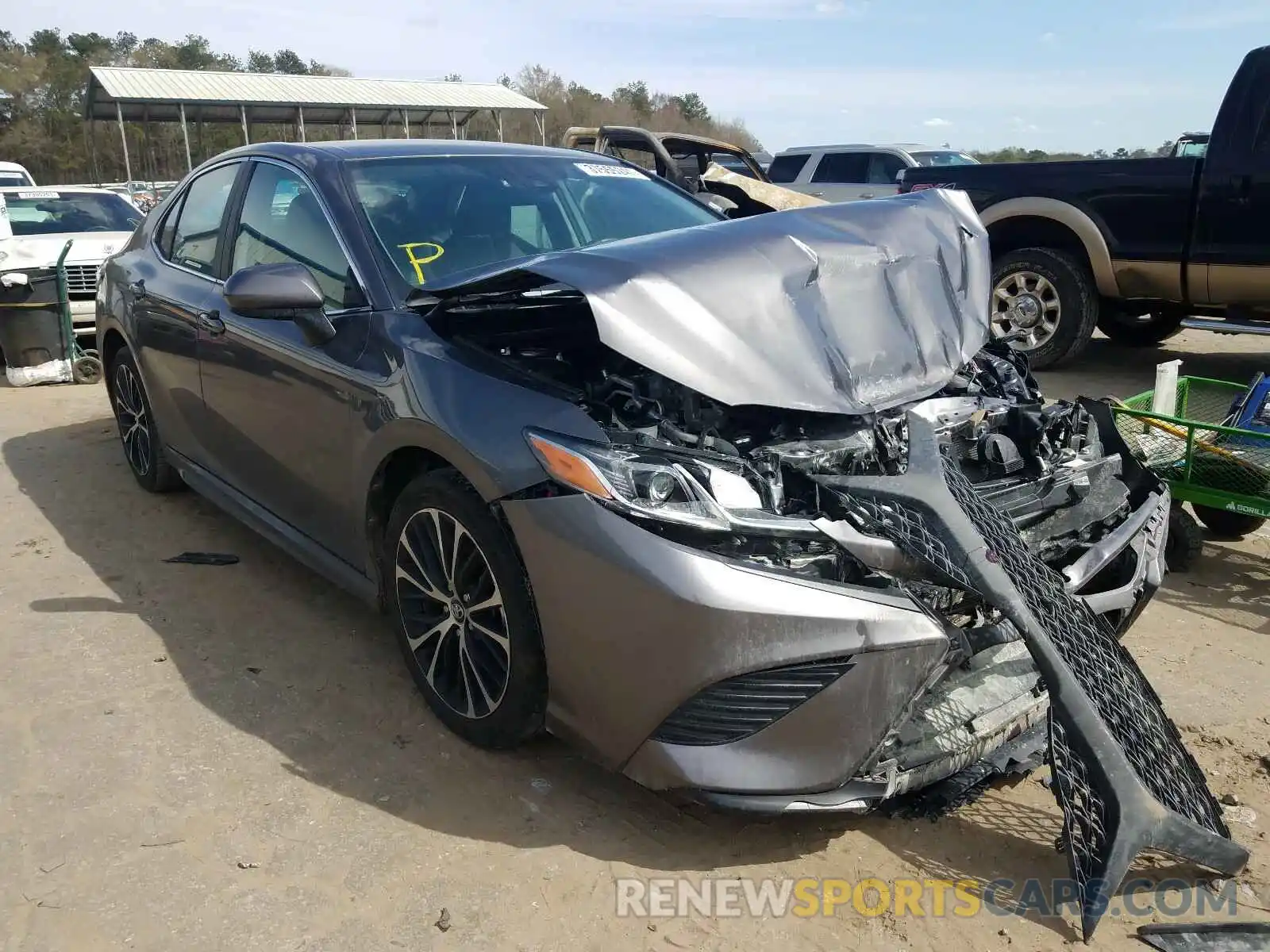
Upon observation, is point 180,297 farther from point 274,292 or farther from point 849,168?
point 849,168

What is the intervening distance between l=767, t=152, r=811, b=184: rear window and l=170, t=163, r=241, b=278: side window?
12899 mm

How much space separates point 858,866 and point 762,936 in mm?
359

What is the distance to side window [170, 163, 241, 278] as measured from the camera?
4.23m

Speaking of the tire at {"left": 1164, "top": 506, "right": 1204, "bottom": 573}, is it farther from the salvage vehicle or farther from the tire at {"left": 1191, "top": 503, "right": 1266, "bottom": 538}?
the salvage vehicle

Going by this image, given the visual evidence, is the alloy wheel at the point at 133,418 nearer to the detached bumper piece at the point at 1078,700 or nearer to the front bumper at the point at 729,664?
the front bumper at the point at 729,664

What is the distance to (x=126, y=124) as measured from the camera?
124ft

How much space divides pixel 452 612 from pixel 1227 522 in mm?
3775

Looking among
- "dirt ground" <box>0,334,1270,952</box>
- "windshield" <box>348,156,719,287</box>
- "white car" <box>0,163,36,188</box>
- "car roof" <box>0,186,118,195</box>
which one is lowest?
"dirt ground" <box>0,334,1270,952</box>

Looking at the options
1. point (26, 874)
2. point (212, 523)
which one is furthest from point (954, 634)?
point (212, 523)

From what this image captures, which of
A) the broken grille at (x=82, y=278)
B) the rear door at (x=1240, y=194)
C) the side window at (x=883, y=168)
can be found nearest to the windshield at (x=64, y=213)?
the broken grille at (x=82, y=278)

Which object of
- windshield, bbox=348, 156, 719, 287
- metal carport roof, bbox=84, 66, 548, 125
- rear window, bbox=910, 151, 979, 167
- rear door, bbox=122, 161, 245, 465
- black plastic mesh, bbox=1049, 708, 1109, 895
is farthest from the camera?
metal carport roof, bbox=84, 66, 548, 125

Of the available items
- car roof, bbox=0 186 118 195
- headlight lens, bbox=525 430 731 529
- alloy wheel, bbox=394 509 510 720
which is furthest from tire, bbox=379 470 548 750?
car roof, bbox=0 186 118 195

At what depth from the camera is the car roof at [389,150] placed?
3.68m

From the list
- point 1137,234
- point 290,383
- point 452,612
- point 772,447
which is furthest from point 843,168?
point 452,612
